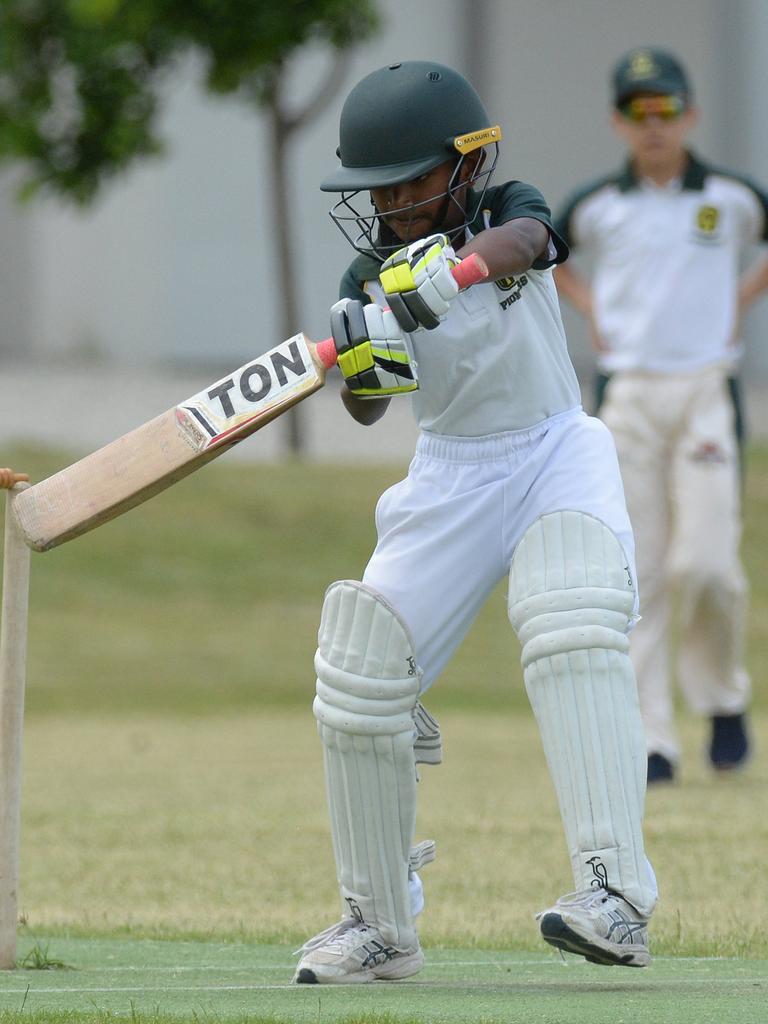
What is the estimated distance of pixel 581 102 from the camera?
79.0ft

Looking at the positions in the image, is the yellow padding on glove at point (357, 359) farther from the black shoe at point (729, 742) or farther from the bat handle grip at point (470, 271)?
the black shoe at point (729, 742)

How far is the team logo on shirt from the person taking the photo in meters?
3.76

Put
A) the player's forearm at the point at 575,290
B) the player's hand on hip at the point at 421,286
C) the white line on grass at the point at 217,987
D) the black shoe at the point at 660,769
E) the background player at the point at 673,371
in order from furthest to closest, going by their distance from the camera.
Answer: the player's forearm at the point at 575,290 → the background player at the point at 673,371 → the black shoe at the point at 660,769 → the white line on grass at the point at 217,987 → the player's hand on hip at the point at 421,286

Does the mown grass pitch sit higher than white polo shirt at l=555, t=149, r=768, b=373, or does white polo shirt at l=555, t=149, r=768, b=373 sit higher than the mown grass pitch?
white polo shirt at l=555, t=149, r=768, b=373

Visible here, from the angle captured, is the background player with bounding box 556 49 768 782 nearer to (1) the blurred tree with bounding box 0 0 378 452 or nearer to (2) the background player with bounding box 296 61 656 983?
(2) the background player with bounding box 296 61 656 983

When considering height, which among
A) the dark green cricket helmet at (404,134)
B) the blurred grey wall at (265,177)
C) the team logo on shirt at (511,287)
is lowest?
the team logo on shirt at (511,287)

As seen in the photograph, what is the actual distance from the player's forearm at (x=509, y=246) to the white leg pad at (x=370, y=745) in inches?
25.3

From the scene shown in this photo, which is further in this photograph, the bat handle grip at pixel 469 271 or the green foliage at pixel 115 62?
the green foliage at pixel 115 62

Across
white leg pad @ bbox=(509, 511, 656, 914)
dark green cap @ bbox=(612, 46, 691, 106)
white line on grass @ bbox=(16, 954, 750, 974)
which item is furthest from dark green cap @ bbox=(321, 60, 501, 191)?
dark green cap @ bbox=(612, 46, 691, 106)

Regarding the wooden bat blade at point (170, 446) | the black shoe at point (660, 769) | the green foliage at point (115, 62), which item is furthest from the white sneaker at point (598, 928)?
the green foliage at point (115, 62)

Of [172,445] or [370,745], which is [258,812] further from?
[172,445]

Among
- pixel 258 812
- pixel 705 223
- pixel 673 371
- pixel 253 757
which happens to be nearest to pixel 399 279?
pixel 258 812

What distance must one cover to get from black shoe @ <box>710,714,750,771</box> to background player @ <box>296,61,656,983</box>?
3779 millimetres

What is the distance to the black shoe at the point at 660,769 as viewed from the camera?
7105 mm
